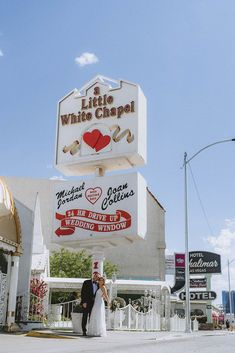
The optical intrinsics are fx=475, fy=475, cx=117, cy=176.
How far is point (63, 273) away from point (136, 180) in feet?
90.5

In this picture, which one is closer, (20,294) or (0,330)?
(0,330)

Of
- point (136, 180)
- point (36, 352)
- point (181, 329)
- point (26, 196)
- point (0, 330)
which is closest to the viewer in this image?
point (36, 352)

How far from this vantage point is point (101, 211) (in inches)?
745

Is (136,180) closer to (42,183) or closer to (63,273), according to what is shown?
(63,273)

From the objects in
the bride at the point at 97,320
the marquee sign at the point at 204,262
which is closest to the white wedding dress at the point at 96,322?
the bride at the point at 97,320

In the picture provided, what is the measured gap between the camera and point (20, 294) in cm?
→ 2012

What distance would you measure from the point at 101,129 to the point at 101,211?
11.8ft

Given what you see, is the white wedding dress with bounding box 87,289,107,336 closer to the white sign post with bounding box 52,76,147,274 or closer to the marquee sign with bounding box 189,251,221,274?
the white sign post with bounding box 52,76,147,274

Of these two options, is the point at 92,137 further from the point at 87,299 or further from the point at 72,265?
the point at 72,265

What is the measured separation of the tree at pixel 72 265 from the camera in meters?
45.6

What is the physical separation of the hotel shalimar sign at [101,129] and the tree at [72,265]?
85.9ft

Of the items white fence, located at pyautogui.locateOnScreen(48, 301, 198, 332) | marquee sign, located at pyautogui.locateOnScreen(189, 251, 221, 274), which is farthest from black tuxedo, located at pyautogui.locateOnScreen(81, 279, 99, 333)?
marquee sign, located at pyautogui.locateOnScreen(189, 251, 221, 274)

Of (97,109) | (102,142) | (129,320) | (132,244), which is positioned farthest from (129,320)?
(132,244)

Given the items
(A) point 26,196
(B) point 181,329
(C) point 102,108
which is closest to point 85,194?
(C) point 102,108
